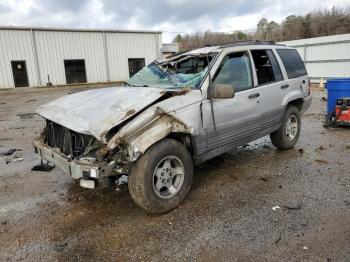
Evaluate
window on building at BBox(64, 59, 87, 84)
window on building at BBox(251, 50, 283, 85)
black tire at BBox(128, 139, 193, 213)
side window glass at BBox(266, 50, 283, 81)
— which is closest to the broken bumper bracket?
black tire at BBox(128, 139, 193, 213)

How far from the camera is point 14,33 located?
23.4 m

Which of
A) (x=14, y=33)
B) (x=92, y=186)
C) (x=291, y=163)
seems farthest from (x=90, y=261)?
(x=14, y=33)

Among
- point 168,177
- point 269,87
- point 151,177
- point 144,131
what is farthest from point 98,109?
point 269,87

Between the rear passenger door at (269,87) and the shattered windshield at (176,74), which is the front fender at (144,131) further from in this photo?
the rear passenger door at (269,87)

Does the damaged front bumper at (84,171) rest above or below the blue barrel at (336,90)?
below

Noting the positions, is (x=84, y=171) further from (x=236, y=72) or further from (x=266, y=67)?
(x=266, y=67)

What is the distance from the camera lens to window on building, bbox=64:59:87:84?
2610 centimetres

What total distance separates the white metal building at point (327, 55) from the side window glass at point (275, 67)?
614 inches

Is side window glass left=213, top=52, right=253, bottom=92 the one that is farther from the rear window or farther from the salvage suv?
the rear window

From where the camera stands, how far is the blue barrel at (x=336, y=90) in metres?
7.62

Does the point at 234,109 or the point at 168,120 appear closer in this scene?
the point at 168,120

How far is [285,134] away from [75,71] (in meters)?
23.8

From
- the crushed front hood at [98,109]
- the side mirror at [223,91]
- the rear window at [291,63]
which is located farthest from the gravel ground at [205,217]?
the rear window at [291,63]

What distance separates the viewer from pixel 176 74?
4.67 meters
